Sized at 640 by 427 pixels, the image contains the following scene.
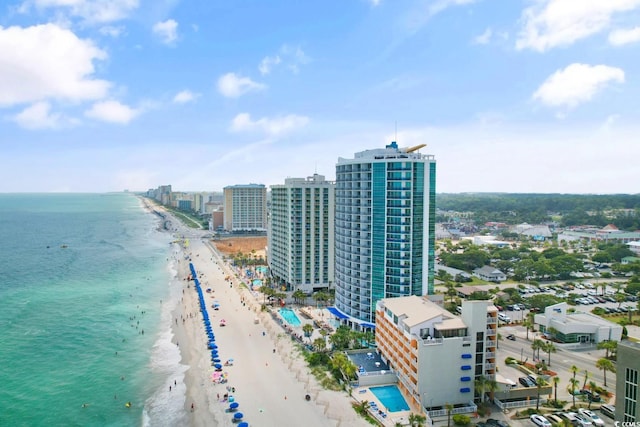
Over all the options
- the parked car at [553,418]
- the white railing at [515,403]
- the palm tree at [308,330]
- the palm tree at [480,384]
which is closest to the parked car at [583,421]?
the parked car at [553,418]

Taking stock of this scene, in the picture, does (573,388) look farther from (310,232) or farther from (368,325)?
(310,232)

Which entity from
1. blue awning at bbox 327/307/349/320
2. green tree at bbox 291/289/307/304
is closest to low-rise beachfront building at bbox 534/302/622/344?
blue awning at bbox 327/307/349/320

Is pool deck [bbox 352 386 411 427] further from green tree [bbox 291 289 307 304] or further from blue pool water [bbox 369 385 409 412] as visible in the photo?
green tree [bbox 291 289 307 304]

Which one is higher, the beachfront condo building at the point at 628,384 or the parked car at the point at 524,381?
the beachfront condo building at the point at 628,384

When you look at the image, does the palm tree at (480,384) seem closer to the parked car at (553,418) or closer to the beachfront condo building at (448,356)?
the beachfront condo building at (448,356)

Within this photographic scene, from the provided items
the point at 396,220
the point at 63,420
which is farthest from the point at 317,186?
the point at 63,420

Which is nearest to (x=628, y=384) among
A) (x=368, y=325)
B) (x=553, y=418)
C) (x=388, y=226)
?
(x=553, y=418)
